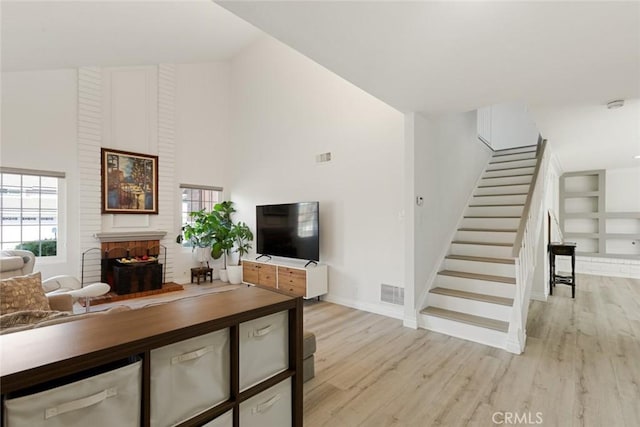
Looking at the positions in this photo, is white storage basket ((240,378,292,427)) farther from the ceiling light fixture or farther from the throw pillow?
the ceiling light fixture

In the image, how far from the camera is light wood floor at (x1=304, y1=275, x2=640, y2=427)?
2.06 metres

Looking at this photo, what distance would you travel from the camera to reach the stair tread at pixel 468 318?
125 inches

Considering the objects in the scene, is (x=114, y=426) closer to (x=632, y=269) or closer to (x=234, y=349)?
(x=234, y=349)

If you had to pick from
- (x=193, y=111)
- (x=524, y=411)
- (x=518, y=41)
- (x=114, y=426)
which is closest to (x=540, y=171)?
(x=518, y=41)

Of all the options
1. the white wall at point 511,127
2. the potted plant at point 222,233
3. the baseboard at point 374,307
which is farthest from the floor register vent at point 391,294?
the white wall at point 511,127

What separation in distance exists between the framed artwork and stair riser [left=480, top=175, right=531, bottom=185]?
624cm

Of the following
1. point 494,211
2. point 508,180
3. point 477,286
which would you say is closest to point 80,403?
point 477,286

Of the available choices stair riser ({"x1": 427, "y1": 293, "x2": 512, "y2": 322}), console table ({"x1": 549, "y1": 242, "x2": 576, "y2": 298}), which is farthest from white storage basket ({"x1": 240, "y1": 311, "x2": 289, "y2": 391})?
console table ({"x1": 549, "y1": 242, "x2": 576, "y2": 298})

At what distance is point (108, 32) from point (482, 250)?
234 inches

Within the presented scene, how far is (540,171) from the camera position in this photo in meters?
4.23

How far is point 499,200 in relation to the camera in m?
5.05

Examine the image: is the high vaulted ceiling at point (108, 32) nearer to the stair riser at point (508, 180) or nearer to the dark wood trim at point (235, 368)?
the dark wood trim at point (235, 368)

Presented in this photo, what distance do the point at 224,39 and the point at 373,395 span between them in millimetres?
6378

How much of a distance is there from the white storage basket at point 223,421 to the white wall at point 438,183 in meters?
2.83
